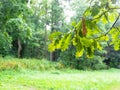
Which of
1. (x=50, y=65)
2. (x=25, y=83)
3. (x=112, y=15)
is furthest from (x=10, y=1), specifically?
(x=112, y=15)

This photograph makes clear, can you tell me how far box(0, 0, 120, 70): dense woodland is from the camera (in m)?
1.52

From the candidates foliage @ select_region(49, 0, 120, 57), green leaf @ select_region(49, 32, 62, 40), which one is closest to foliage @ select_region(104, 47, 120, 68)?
foliage @ select_region(49, 0, 120, 57)

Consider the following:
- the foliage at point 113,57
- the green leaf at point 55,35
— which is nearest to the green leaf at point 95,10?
the green leaf at point 55,35

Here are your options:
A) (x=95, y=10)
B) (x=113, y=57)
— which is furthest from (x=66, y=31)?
(x=95, y=10)

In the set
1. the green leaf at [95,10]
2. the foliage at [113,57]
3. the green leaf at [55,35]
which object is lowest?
the foliage at [113,57]

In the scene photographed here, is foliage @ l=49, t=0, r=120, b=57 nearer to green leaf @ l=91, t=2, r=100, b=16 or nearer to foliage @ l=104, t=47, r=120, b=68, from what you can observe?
green leaf @ l=91, t=2, r=100, b=16

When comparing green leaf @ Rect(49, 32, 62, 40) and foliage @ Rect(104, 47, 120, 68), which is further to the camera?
foliage @ Rect(104, 47, 120, 68)

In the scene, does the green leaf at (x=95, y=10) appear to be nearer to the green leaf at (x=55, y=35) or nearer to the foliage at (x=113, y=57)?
the green leaf at (x=55, y=35)

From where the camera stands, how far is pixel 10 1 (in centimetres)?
1195

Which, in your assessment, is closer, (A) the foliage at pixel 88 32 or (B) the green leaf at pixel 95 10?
(A) the foliage at pixel 88 32

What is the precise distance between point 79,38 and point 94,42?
0.15 metres

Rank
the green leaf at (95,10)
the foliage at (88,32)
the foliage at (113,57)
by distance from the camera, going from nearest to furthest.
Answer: the foliage at (88,32) < the green leaf at (95,10) < the foliage at (113,57)

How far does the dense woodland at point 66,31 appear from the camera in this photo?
152cm

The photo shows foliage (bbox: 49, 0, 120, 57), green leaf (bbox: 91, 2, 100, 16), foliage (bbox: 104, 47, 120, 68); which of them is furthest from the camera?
foliage (bbox: 104, 47, 120, 68)
